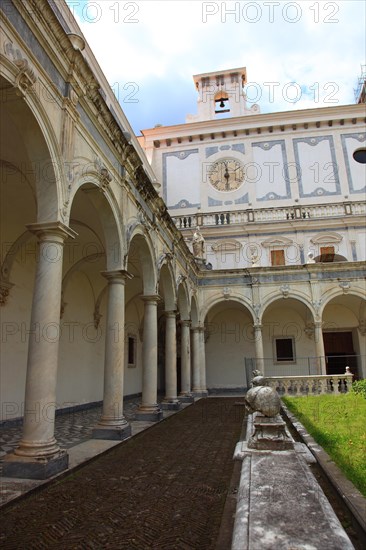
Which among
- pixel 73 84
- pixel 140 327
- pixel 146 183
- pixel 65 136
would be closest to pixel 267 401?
pixel 65 136

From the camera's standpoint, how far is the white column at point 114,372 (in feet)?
Result: 26.6

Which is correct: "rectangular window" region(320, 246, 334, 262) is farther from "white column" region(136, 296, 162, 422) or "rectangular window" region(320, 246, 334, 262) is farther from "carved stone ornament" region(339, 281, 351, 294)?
"white column" region(136, 296, 162, 422)

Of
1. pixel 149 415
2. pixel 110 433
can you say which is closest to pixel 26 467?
pixel 110 433

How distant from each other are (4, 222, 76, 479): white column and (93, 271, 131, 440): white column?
97.3 inches

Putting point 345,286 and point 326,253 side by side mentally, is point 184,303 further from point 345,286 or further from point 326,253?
point 326,253

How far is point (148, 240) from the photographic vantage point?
11156 millimetres

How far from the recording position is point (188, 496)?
4875mm

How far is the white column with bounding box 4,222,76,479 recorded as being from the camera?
17.0 feet

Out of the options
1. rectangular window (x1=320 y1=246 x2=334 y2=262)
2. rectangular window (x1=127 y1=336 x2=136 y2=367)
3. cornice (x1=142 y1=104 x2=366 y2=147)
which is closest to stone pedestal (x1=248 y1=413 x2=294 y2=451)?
rectangular window (x1=127 y1=336 x2=136 y2=367)

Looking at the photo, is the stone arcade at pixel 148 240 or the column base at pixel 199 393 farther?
the column base at pixel 199 393

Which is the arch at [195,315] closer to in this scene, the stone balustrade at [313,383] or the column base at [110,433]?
the stone balustrade at [313,383]

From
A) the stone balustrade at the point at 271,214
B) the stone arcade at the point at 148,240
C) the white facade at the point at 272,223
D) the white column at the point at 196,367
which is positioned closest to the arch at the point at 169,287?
the stone arcade at the point at 148,240

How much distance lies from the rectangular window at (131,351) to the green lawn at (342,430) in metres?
9.64

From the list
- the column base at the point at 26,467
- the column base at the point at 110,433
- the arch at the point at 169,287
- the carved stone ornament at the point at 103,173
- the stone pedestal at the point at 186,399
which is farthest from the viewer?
the stone pedestal at the point at 186,399
